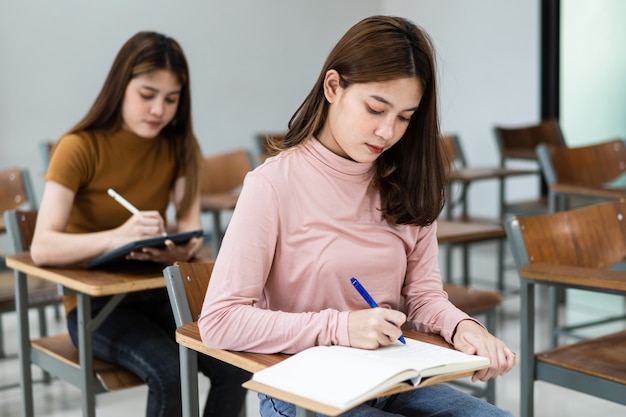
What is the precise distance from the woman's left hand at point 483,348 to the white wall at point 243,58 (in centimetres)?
413

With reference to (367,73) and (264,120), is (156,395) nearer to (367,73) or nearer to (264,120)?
(367,73)

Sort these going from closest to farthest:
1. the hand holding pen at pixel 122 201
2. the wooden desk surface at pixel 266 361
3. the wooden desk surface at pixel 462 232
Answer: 1. the wooden desk surface at pixel 266 361
2. the hand holding pen at pixel 122 201
3. the wooden desk surface at pixel 462 232

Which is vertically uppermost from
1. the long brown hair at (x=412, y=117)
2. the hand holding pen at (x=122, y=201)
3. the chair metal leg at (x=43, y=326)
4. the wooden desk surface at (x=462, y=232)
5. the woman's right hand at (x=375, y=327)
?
the long brown hair at (x=412, y=117)

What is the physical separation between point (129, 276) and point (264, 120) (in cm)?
432

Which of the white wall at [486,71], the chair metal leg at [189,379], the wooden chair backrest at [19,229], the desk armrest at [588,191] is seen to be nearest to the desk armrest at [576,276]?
the chair metal leg at [189,379]

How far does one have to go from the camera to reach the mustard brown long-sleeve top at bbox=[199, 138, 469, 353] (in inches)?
55.6

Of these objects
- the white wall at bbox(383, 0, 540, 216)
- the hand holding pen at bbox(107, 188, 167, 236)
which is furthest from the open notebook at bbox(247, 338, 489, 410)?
the white wall at bbox(383, 0, 540, 216)

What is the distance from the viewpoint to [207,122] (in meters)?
6.00

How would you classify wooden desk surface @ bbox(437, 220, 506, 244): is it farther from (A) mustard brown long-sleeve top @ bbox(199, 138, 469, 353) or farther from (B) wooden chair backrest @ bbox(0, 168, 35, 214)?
(B) wooden chair backrest @ bbox(0, 168, 35, 214)

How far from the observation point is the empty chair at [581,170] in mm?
3275

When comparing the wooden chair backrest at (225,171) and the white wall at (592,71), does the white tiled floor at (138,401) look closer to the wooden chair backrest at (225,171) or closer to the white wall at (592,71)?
the wooden chair backrest at (225,171)

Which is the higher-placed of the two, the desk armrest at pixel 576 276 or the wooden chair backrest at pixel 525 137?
the wooden chair backrest at pixel 525 137

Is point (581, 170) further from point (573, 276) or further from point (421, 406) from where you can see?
point (421, 406)

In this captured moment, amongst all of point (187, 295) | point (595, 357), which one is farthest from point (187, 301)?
point (595, 357)
